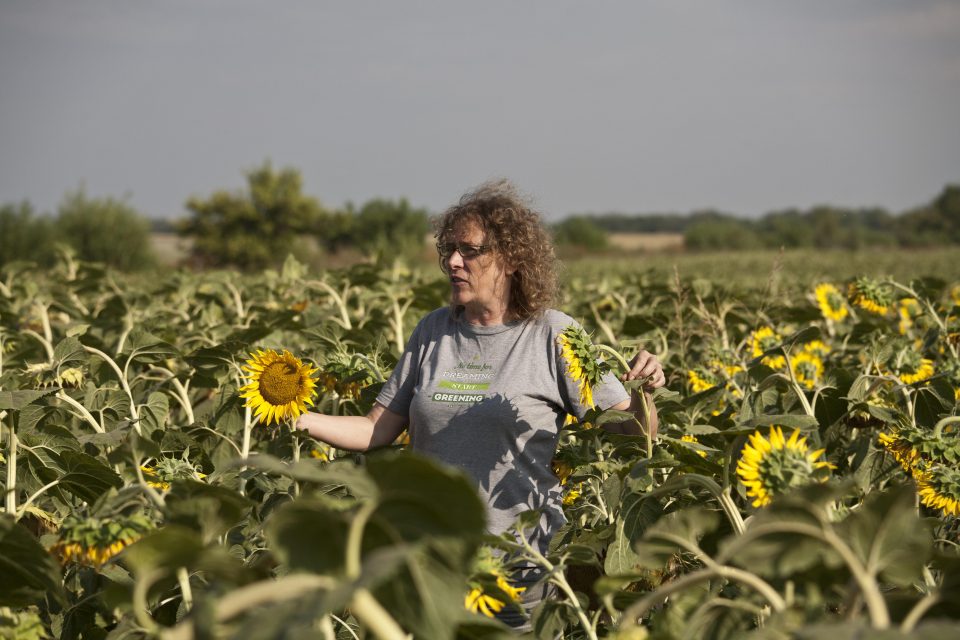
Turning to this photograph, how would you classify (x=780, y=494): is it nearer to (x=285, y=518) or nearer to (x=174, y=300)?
(x=285, y=518)

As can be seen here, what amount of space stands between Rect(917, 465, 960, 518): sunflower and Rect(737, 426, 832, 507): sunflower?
0.53 meters

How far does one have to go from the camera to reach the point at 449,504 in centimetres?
104

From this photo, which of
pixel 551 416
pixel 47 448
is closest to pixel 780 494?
pixel 551 416

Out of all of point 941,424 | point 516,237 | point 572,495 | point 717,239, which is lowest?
point 717,239

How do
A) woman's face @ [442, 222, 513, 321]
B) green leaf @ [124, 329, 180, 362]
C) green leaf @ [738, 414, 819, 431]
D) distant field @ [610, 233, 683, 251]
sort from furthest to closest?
1. distant field @ [610, 233, 683, 251]
2. green leaf @ [124, 329, 180, 362]
3. woman's face @ [442, 222, 513, 321]
4. green leaf @ [738, 414, 819, 431]

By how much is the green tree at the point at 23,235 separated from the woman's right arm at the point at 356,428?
30885 millimetres

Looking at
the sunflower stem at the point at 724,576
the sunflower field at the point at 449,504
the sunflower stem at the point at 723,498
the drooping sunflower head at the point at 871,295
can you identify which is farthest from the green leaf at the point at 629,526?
the drooping sunflower head at the point at 871,295

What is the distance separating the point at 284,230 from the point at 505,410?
46862mm

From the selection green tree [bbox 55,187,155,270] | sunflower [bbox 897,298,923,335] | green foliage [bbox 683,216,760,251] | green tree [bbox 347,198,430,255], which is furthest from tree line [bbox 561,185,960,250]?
sunflower [bbox 897,298,923,335]

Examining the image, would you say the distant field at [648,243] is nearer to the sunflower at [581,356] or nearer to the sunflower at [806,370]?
the sunflower at [806,370]

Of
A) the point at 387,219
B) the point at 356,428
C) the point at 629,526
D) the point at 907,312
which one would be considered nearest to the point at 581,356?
the point at 629,526

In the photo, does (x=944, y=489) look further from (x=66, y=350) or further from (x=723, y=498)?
(x=66, y=350)

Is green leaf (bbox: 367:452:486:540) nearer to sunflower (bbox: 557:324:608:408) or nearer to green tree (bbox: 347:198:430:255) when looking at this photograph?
sunflower (bbox: 557:324:608:408)

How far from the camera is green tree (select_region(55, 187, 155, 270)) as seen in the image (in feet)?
110
